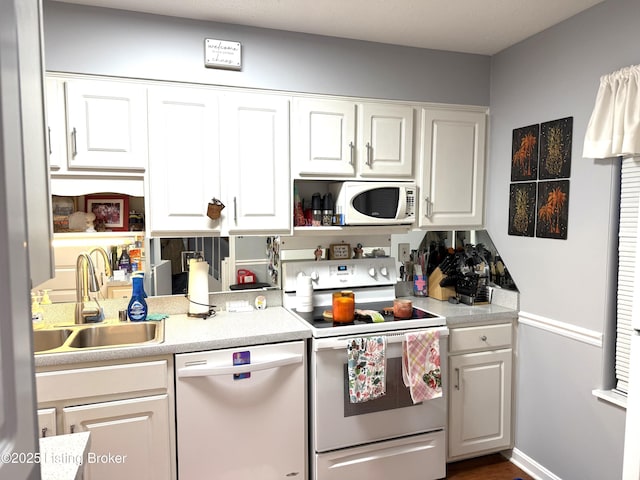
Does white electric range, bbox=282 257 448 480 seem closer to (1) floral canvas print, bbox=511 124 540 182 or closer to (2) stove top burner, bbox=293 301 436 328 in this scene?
(2) stove top burner, bbox=293 301 436 328

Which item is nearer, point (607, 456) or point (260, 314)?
point (607, 456)

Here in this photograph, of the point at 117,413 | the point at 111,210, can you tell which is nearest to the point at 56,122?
the point at 111,210

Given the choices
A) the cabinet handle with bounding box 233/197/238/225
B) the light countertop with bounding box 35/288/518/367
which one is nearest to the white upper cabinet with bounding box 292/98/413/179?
the cabinet handle with bounding box 233/197/238/225

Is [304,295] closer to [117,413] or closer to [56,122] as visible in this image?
[117,413]

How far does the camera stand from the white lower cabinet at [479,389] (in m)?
2.53

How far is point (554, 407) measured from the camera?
240 centimetres

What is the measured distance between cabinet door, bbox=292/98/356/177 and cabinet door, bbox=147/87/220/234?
0.47 m

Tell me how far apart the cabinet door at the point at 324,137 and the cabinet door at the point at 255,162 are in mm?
77

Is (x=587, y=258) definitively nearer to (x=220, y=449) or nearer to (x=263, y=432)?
(x=263, y=432)

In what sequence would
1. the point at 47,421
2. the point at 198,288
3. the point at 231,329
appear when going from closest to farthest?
the point at 47,421, the point at 231,329, the point at 198,288

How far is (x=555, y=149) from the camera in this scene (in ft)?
7.70

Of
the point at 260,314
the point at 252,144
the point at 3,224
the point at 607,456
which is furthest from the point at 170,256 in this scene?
the point at 607,456

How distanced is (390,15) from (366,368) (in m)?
1.83

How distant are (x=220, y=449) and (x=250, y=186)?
1.35 m
